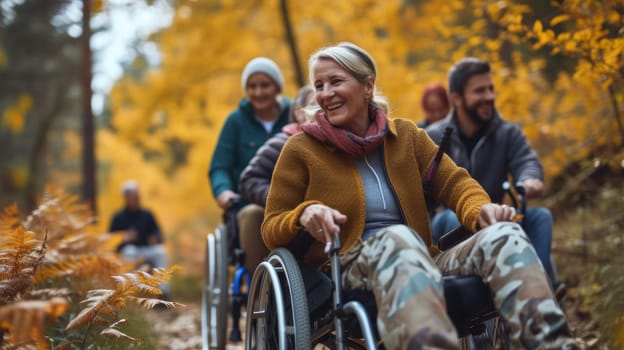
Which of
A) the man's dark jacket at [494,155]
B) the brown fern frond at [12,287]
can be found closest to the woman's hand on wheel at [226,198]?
the man's dark jacket at [494,155]

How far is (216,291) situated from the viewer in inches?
190

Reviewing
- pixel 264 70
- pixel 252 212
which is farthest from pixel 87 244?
pixel 252 212

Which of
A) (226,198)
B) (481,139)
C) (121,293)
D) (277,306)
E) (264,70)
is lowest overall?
(277,306)

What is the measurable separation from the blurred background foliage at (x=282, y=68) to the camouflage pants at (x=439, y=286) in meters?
0.41

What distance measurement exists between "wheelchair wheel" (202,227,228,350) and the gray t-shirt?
204 cm

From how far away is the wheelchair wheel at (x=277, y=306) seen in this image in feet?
8.00

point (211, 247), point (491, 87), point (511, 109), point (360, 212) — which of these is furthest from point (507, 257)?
point (511, 109)

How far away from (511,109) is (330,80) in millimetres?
3073

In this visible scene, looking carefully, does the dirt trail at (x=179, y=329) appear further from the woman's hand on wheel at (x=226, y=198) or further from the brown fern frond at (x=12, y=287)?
the brown fern frond at (x=12, y=287)

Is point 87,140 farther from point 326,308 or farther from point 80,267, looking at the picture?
point 326,308

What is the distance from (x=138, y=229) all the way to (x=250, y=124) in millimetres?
5186

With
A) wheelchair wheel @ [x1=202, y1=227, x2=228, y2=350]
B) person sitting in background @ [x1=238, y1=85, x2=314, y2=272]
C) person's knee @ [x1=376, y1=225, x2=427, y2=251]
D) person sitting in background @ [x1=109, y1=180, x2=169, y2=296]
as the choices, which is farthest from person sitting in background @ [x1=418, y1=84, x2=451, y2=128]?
person sitting in background @ [x1=109, y1=180, x2=169, y2=296]

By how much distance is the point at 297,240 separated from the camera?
2.68 m

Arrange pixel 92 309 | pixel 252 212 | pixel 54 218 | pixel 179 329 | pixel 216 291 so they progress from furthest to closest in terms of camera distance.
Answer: pixel 179 329 → pixel 54 218 → pixel 216 291 → pixel 252 212 → pixel 92 309
